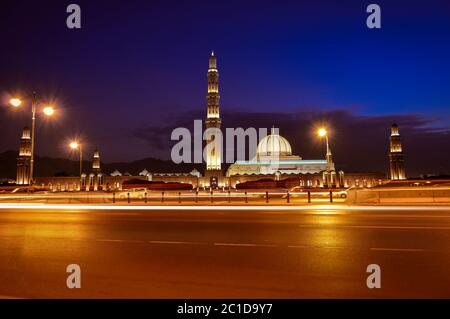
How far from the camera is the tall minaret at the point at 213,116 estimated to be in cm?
8850

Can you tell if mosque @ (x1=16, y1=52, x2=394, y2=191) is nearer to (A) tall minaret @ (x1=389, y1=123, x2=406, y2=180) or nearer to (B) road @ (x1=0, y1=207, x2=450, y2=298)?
(A) tall minaret @ (x1=389, y1=123, x2=406, y2=180)

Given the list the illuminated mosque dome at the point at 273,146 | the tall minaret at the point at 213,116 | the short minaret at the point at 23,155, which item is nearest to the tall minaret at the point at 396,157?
the illuminated mosque dome at the point at 273,146

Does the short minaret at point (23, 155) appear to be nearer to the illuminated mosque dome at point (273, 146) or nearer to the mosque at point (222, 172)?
the mosque at point (222, 172)

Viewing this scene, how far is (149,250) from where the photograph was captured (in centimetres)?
856

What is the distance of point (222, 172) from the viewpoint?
87562 mm

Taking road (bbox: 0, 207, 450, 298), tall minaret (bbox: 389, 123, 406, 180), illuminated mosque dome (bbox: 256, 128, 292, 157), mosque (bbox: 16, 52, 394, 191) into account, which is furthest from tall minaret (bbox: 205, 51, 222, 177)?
road (bbox: 0, 207, 450, 298)

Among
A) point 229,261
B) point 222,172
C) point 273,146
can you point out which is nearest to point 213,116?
point 222,172

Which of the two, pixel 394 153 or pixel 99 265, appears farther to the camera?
pixel 394 153

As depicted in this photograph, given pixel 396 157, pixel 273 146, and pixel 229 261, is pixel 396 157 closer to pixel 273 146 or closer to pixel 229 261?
pixel 273 146

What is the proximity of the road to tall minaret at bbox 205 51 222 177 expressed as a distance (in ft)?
252
